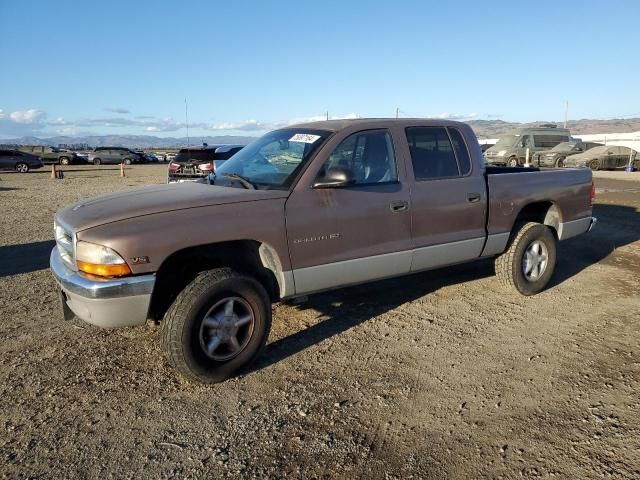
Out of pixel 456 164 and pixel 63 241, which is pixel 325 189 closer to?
pixel 456 164

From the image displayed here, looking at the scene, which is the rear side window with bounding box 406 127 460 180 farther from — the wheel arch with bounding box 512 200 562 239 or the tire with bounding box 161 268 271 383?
the tire with bounding box 161 268 271 383

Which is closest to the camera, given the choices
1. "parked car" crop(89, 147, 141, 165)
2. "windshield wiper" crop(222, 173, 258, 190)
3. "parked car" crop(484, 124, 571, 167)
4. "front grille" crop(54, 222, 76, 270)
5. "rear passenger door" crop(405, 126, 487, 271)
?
"front grille" crop(54, 222, 76, 270)

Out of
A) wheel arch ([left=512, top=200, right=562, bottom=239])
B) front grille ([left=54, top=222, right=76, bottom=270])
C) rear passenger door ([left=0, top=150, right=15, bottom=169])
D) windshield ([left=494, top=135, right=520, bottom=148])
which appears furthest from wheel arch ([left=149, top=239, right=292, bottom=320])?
rear passenger door ([left=0, top=150, right=15, bottom=169])

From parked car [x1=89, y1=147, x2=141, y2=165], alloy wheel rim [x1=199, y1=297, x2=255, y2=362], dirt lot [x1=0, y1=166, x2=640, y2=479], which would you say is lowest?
dirt lot [x1=0, y1=166, x2=640, y2=479]

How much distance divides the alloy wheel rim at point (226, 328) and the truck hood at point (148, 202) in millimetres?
729

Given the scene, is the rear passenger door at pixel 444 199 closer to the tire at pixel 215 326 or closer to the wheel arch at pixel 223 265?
the wheel arch at pixel 223 265

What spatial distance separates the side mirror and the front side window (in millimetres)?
215

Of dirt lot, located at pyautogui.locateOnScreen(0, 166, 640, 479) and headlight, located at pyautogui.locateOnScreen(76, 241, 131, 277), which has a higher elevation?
headlight, located at pyautogui.locateOnScreen(76, 241, 131, 277)

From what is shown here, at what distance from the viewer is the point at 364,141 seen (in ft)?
14.0

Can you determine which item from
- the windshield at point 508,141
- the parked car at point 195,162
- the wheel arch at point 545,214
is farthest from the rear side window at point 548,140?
the wheel arch at point 545,214

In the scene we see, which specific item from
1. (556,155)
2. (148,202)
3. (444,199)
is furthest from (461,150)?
(556,155)

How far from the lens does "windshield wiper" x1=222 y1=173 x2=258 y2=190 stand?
391 cm

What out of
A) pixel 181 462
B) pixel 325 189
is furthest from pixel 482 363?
pixel 181 462

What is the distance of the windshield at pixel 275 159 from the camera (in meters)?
3.95
